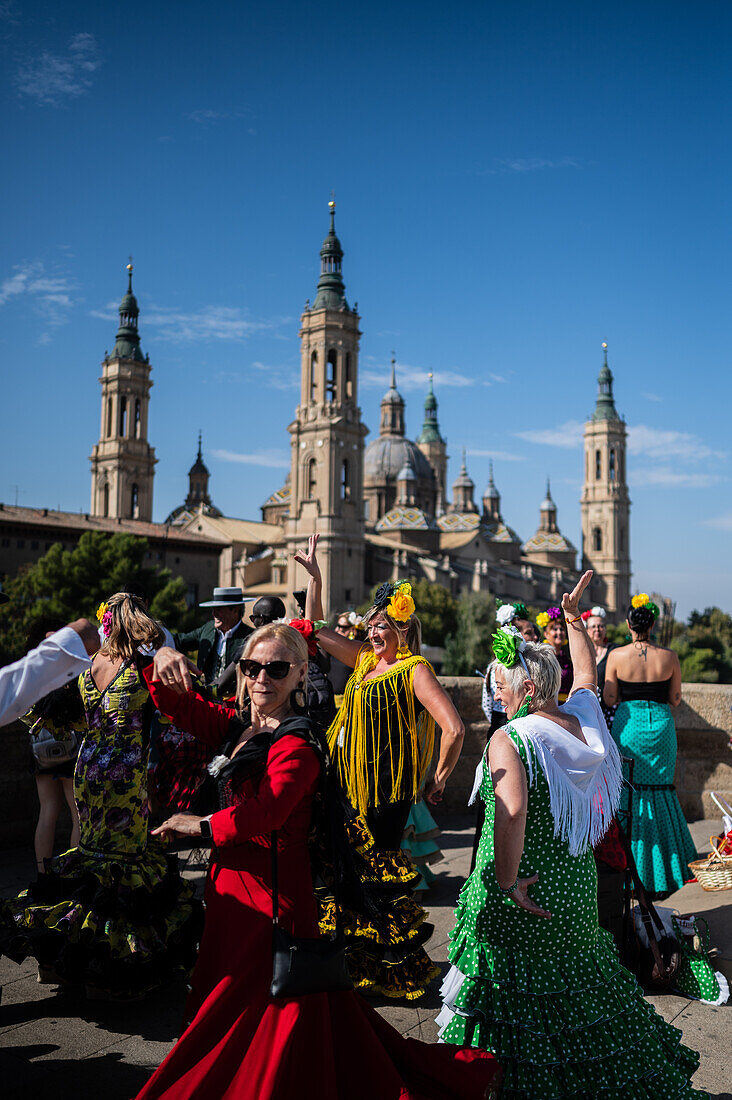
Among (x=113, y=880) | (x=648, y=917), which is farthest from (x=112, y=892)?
(x=648, y=917)

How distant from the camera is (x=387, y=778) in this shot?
4.45m

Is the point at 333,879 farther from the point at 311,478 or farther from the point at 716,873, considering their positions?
the point at 311,478

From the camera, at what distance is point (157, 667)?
124 inches

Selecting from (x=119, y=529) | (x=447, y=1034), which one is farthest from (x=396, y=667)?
(x=119, y=529)

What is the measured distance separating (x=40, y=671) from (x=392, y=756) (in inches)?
88.4

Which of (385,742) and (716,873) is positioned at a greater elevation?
(385,742)

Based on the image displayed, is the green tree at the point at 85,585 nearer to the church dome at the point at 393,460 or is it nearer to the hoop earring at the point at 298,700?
the hoop earring at the point at 298,700

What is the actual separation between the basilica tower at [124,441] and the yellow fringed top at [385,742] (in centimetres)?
7982

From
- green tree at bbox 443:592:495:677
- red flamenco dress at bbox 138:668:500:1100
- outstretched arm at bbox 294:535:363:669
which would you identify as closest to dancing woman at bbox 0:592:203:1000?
outstretched arm at bbox 294:535:363:669

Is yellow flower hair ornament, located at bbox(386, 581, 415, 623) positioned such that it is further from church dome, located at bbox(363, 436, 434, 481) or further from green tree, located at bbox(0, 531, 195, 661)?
church dome, located at bbox(363, 436, 434, 481)

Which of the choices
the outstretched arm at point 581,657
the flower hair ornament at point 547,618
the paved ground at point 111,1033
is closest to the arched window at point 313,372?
the flower hair ornament at point 547,618

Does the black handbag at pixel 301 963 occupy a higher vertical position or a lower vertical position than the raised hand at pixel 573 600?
lower

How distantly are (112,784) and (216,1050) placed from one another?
187 cm

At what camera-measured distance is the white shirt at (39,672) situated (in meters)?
2.61
